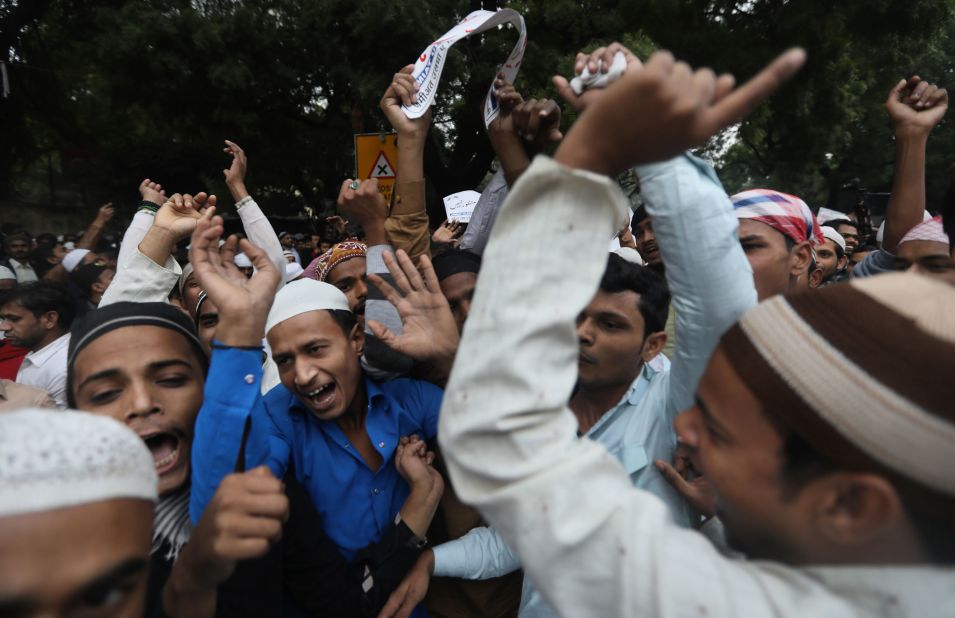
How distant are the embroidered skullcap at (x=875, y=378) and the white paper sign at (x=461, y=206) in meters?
4.69

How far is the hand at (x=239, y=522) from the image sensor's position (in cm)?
108

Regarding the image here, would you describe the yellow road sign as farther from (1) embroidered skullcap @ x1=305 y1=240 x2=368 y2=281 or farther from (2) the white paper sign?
(1) embroidered skullcap @ x1=305 y1=240 x2=368 y2=281

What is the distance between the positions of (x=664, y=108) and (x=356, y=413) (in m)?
1.52

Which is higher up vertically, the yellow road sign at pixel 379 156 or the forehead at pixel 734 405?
the forehead at pixel 734 405

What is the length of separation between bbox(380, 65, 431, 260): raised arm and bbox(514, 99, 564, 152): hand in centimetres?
41

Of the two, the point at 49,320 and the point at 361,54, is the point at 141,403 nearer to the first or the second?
the point at 49,320

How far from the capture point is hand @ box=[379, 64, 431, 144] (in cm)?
219

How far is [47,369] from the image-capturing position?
3221 millimetres

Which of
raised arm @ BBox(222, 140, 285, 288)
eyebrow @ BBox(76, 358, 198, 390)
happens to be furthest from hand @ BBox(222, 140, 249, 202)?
eyebrow @ BBox(76, 358, 198, 390)

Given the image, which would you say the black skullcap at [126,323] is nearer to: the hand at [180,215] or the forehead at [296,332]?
the forehead at [296,332]

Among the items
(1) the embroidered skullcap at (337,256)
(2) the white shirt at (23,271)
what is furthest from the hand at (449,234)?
(2) the white shirt at (23,271)

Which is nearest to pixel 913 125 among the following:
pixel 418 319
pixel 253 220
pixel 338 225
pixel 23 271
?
pixel 418 319

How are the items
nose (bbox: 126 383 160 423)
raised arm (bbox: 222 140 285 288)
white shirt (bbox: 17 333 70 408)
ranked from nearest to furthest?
nose (bbox: 126 383 160 423) < raised arm (bbox: 222 140 285 288) < white shirt (bbox: 17 333 70 408)

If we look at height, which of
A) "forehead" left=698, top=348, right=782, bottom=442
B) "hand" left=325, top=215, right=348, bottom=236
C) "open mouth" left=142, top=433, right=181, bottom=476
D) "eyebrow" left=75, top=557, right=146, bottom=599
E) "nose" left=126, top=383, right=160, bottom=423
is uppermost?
"forehead" left=698, top=348, right=782, bottom=442
